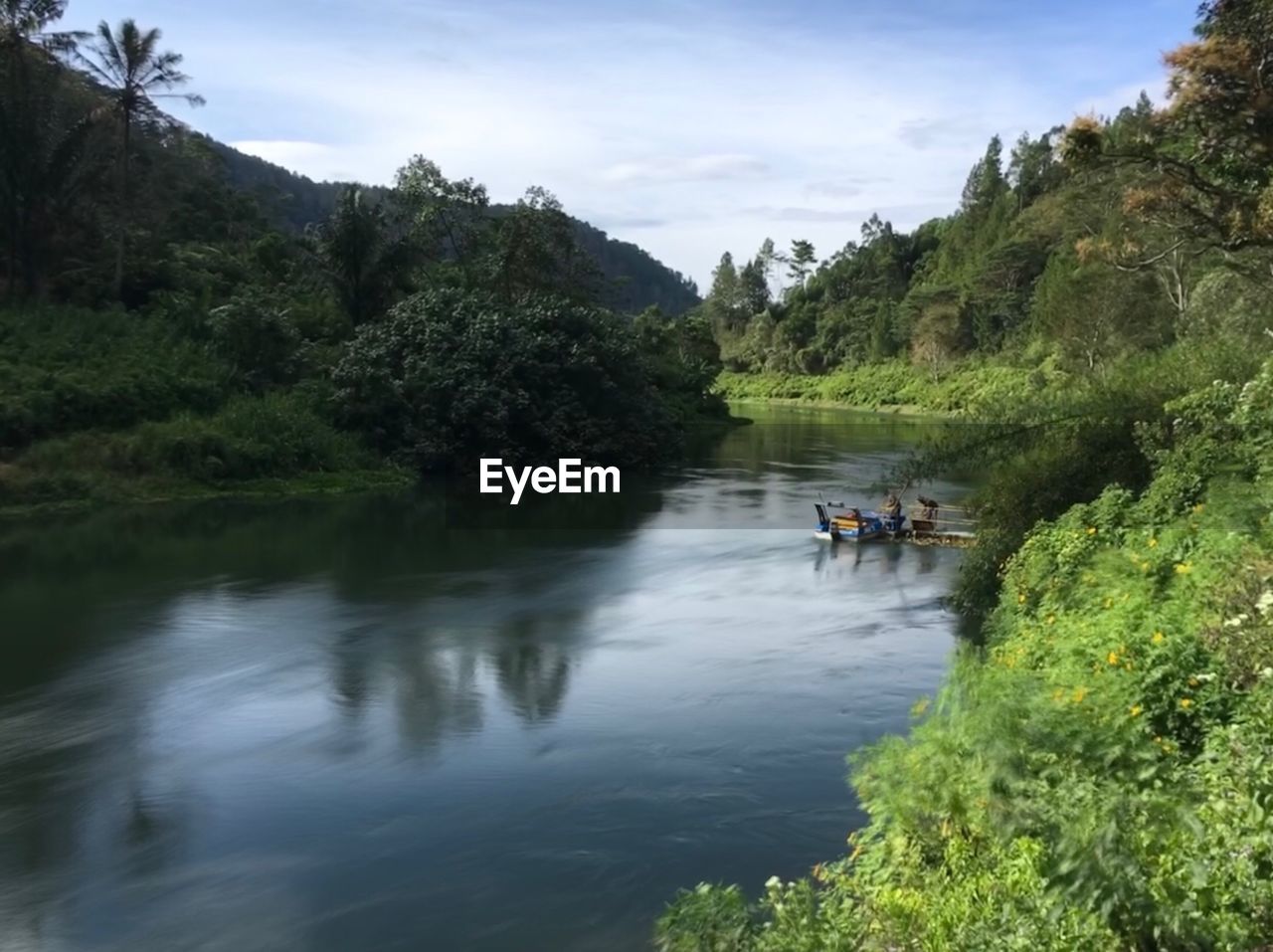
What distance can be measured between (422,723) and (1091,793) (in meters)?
8.49

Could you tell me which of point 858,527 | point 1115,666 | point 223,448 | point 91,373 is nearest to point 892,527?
point 858,527

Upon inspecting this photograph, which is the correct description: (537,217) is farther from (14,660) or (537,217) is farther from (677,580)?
(14,660)

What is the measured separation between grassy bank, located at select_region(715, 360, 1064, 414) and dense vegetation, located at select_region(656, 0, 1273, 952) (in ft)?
117

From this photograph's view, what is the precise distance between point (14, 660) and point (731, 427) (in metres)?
43.2

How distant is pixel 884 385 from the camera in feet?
251

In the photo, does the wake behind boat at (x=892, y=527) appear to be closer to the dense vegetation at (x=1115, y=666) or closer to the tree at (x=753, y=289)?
the dense vegetation at (x=1115, y=666)

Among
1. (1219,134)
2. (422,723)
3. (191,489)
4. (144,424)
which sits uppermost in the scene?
(1219,134)

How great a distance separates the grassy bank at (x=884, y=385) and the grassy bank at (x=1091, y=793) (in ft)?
145

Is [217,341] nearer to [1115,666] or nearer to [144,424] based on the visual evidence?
[144,424]

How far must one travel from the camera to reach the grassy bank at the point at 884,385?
213 ft

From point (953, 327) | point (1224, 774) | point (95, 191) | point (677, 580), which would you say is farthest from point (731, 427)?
point (1224, 774)

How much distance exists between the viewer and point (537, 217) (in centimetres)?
4500

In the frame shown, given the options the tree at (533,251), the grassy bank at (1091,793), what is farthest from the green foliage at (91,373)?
the grassy bank at (1091,793)

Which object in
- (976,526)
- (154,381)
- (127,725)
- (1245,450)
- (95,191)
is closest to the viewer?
(1245,450)
